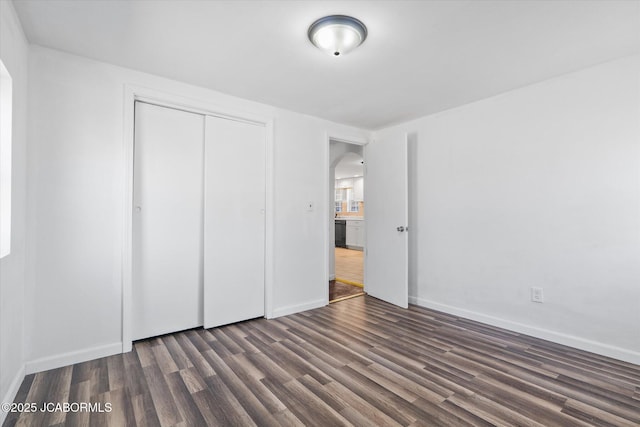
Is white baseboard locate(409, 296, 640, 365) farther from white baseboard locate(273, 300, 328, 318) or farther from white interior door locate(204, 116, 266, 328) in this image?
white interior door locate(204, 116, 266, 328)

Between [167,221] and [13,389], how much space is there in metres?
1.44

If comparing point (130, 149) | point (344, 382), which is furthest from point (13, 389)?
point (344, 382)

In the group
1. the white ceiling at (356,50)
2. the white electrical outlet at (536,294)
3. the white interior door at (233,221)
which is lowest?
the white electrical outlet at (536,294)

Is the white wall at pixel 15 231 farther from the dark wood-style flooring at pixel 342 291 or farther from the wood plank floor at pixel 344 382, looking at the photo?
the dark wood-style flooring at pixel 342 291

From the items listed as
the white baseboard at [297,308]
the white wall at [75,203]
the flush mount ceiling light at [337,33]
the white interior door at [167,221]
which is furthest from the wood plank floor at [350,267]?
the flush mount ceiling light at [337,33]

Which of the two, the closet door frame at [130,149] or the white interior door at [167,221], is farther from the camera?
the white interior door at [167,221]

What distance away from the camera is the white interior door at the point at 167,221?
2639 millimetres

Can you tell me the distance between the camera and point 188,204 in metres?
2.88

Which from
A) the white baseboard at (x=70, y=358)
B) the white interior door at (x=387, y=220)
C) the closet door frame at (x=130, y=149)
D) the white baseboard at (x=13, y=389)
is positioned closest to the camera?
the white baseboard at (x=13, y=389)

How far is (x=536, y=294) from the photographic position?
277 cm

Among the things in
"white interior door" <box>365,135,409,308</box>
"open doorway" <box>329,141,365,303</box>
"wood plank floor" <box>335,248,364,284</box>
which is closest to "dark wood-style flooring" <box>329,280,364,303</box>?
"open doorway" <box>329,141,365,303</box>

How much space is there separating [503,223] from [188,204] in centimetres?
309

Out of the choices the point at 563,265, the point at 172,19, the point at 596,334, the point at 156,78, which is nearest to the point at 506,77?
the point at 563,265

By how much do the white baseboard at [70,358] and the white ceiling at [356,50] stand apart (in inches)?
87.3
